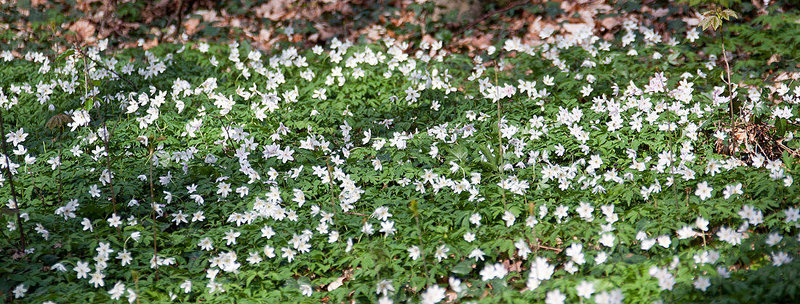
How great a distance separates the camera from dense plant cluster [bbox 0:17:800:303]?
3254 millimetres

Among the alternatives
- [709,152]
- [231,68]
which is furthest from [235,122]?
[709,152]

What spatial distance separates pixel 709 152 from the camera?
405cm

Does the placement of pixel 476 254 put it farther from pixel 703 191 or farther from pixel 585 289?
pixel 703 191

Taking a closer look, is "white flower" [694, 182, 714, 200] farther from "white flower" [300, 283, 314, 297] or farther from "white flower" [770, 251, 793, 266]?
"white flower" [300, 283, 314, 297]

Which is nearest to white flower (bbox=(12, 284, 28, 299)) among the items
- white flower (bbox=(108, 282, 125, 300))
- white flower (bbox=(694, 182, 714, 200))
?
white flower (bbox=(108, 282, 125, 300))

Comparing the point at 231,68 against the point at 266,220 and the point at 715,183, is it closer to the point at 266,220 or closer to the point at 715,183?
the point at 266,220

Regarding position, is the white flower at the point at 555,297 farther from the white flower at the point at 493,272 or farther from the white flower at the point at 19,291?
the white flower at the point at 19,291

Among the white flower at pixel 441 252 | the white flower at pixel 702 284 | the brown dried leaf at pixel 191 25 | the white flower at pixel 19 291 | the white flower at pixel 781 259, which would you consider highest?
the brown dried leaf at pixel 191 25

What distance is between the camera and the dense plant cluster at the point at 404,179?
3.25 m

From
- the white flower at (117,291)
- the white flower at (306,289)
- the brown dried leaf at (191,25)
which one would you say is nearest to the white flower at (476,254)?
the white flower at (306,289)

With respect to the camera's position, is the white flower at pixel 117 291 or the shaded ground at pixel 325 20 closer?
the white flower at pixel 117 291

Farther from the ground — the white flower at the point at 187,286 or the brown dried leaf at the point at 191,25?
the brown dried leaf at the point at 191,25

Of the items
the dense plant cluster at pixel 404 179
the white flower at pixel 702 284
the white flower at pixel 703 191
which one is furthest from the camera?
the white flower at pixel 703 191

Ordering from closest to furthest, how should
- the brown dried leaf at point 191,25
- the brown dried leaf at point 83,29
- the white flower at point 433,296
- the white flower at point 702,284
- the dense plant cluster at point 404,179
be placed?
1. the white flower at point 702,284
2. the white flower at point 433,296
3. the dense plant cluster at point 404,179
4. the brown dried leaf at point 191,25
5. the brown dried leaf at point 83,29
